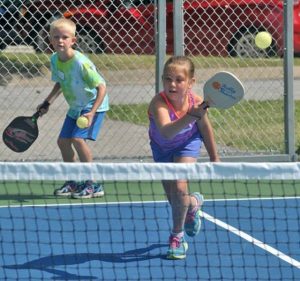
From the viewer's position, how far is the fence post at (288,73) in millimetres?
10430

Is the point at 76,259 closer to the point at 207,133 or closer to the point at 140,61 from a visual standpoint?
the point at 207,133

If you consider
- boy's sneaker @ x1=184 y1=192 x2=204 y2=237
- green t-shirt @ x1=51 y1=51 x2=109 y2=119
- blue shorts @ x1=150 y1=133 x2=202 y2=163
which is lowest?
boy's sneaker @ x1=184 y1=192 x2=204 y2=237

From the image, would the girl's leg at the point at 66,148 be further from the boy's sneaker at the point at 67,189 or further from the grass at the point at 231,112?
the grass at the point at 231,112

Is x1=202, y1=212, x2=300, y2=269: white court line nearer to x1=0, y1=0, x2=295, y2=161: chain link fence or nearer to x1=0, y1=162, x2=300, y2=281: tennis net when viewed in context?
x1=0, y1=162, x2=300, y2=281: tennis net

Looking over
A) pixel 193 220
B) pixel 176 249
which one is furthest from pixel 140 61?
pixel 176 249

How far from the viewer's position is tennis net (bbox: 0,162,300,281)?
19.4 feet

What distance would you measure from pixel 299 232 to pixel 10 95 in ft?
19.7

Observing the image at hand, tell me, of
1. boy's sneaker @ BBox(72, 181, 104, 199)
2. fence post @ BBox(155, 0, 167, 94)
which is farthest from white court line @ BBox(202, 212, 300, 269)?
fence post @ BBox(155, 0, 167, 94)

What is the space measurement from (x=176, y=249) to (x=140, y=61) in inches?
290

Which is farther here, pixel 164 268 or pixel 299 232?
pixel 299 232

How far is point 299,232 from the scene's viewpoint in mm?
7941

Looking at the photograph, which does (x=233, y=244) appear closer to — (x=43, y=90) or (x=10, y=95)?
(x=10, y=95)

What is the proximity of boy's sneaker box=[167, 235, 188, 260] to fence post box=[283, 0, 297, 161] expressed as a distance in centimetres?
352

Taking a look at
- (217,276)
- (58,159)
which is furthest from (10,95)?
(217,276)
